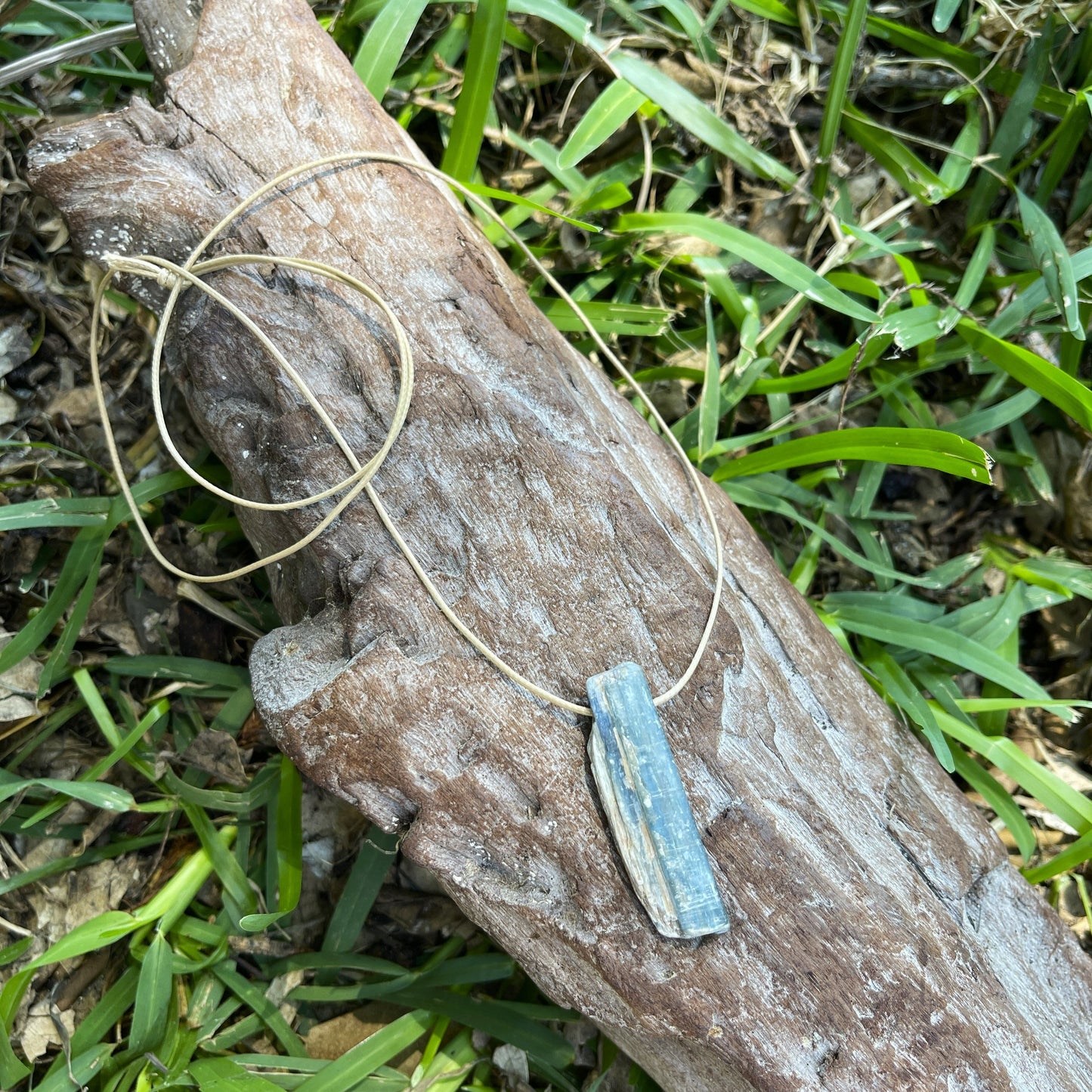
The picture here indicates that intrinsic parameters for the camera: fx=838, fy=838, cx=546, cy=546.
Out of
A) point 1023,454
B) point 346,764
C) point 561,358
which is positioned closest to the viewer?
point 346,764

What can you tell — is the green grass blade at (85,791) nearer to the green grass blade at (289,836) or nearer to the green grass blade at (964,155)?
the green grass blade at (289,836)

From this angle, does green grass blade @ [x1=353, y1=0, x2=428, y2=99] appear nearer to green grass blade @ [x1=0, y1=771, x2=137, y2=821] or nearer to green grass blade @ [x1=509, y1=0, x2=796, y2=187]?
green grass blade @ [x1=509, y1=0, x2=796, y2=187]

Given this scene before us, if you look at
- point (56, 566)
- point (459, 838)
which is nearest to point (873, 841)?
point (459, 838)

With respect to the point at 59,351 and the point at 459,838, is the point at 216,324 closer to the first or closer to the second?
the point at 59,351

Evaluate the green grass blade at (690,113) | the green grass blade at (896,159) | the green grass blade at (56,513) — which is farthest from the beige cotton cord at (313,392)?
the green grass blade at (896,159)

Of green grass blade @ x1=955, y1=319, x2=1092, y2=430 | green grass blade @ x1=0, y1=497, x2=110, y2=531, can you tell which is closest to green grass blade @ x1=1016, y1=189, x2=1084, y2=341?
green grass blade @ x1=955, y1=319, x2=1092, y2=430

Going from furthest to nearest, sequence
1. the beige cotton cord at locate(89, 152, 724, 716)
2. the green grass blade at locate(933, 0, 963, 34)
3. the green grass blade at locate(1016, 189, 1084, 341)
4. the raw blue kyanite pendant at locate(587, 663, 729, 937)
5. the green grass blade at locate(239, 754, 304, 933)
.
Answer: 1. the green grass blade at locate(933, 0, 963, 34)
2. the green grass blade at locate(1016, 189, 1084, 341)
3. the green grass blade at locate(239, 754, 304, 933)
4. the beige cotton cord at locate(89, 152, 724, 716)
5. the raw blue kyanite pendant at locate(587, 663, 729, 937)
